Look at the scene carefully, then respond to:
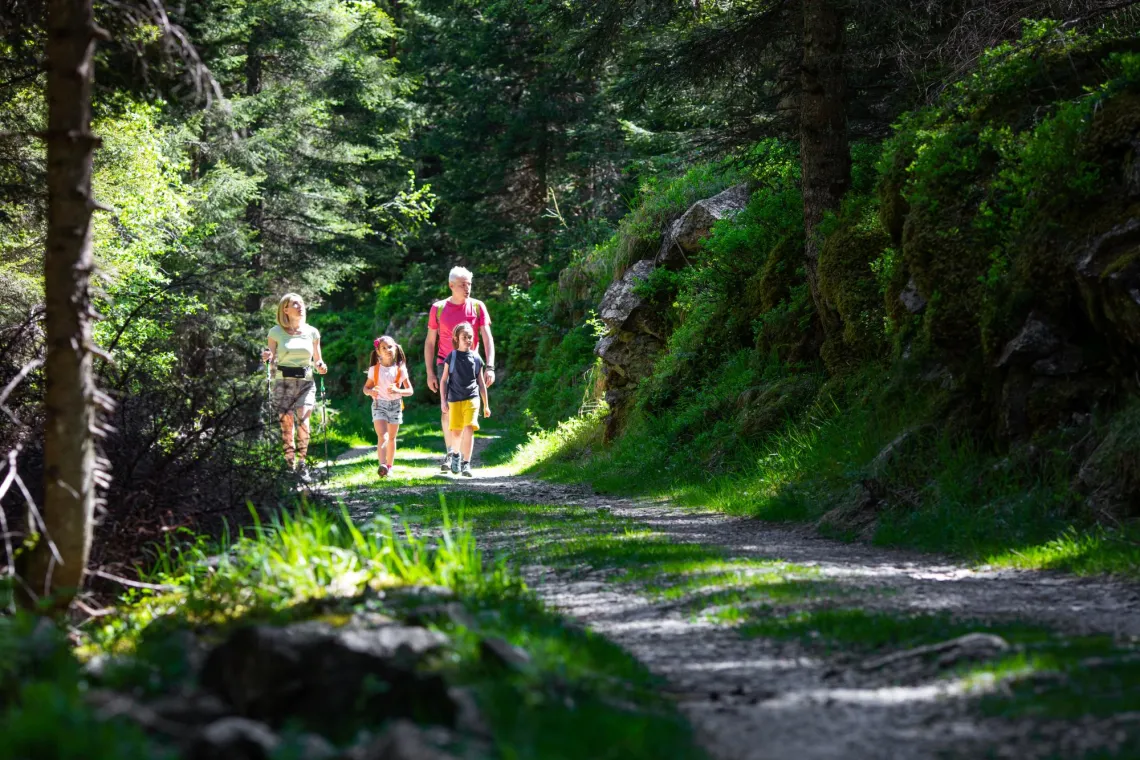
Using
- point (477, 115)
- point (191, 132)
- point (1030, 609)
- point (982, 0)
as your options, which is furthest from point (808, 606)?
point (477, 115)

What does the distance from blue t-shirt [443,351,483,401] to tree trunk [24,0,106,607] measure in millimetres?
9908

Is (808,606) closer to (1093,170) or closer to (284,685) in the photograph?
(284,685)

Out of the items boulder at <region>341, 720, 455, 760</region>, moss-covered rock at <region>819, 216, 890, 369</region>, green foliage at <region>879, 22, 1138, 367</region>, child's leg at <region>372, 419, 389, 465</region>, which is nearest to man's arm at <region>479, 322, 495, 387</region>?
child's leg at <region>372, 419, 389, 465</region>

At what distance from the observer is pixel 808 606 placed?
18.3 feet

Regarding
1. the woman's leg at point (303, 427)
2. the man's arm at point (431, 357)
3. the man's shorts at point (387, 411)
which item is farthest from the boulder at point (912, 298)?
the man's shorts at point (387, 411)

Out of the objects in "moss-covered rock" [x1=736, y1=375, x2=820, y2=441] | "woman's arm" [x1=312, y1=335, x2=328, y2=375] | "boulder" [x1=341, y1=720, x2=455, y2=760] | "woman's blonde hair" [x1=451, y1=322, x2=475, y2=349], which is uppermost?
"woman's blonde hair" [x1=451, y1=322, x2=475, y2=349]

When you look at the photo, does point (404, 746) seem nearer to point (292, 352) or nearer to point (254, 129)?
point (292, 352)

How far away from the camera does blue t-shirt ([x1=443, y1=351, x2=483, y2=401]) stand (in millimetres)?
15133

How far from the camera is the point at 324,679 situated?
3801 mm

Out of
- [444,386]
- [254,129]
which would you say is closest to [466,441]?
[444,386]

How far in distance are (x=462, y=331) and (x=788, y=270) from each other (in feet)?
14.8

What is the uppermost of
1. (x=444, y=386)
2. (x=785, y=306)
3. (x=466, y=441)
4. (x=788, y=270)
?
(x=788, y=270)

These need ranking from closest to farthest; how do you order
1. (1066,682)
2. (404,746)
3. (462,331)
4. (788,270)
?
1. (404,746)
2. (1066,682)
3. (788,270)
4. (462,331)

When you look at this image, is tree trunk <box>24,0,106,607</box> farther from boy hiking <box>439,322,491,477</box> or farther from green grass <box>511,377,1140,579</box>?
boy hiking <box>439,322,491,477</box>
